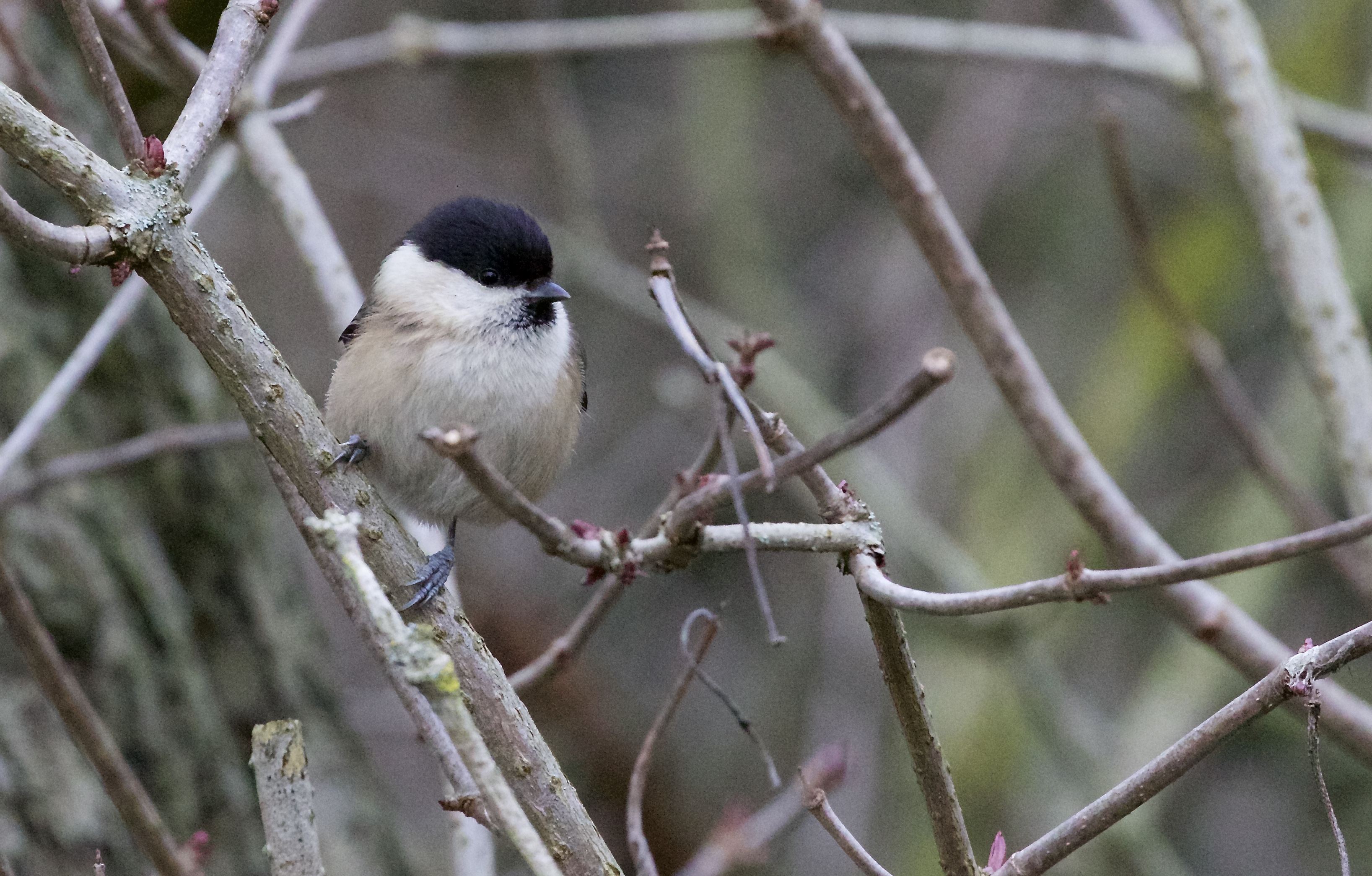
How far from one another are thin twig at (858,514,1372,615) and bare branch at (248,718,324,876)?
679 mm

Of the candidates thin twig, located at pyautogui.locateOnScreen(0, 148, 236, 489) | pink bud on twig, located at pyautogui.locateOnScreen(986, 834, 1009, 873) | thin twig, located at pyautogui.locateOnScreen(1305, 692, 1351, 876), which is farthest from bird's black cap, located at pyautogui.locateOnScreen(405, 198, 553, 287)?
thin twig, located at pyautogui.locateOnScreen(1305, 692, 1351, 876)

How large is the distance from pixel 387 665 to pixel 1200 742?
0.84 m

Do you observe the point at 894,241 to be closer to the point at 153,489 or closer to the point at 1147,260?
the point at 1147,260

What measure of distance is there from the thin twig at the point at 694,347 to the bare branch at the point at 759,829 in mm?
489

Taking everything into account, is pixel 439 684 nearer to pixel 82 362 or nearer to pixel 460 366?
pixel 460 366

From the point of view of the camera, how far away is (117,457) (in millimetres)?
2377

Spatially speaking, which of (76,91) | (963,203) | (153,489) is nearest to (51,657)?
(153,489)

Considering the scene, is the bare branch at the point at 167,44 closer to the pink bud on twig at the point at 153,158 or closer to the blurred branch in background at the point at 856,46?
the blurred branch in background at the point at 856,46

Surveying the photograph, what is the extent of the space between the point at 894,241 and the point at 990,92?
642mm

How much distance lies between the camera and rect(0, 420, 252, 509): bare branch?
2309 millimetres

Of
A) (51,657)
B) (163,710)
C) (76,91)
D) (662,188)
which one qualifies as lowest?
(51,657)

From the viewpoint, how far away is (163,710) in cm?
271

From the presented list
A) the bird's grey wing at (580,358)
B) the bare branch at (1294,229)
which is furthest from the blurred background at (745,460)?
the bird's grey wing at (580,358)

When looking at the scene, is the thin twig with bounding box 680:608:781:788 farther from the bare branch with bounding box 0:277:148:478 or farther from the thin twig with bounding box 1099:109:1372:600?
the thin twig with bounding box 1099:109:1372:600
